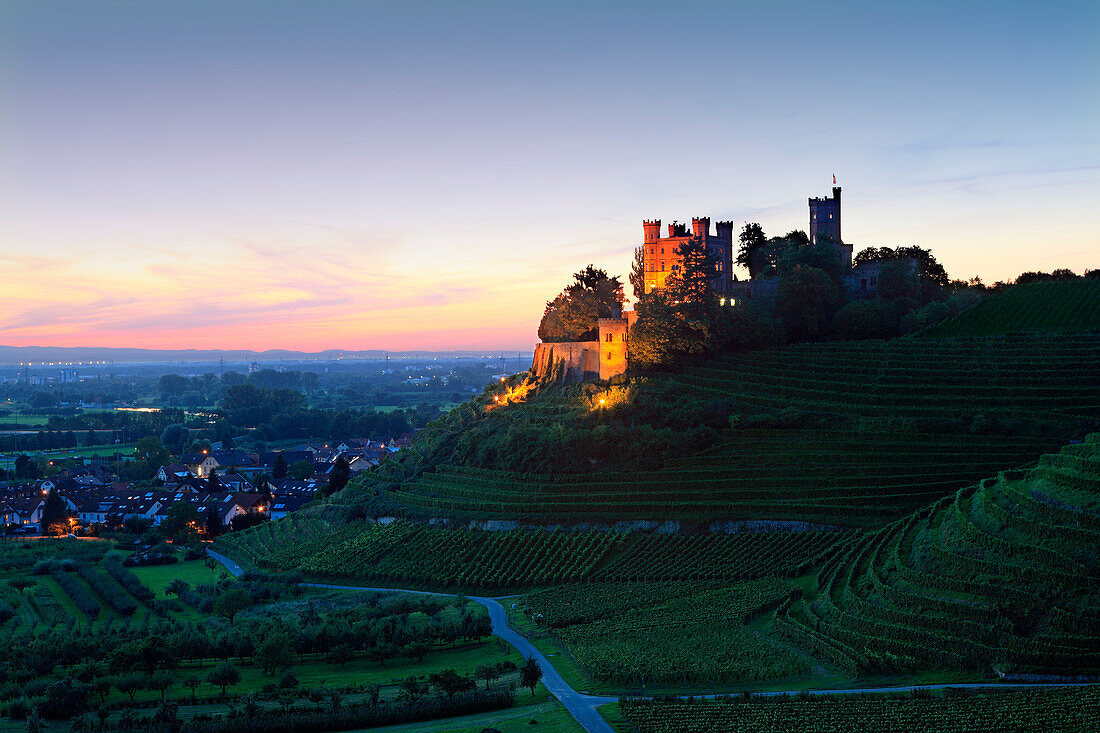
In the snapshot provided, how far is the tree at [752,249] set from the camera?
307 ft

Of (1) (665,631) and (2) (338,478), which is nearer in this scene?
(1) (665,631)

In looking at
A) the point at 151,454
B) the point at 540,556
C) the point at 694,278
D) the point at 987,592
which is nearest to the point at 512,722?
the point at 987,592

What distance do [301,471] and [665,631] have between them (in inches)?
3176

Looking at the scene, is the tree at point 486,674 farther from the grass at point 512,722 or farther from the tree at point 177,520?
the tree at point 177,520

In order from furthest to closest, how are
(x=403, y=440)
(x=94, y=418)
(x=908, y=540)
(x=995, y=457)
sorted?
A: (x=94, y=418)
(x=403, y=440)
(x=995, y=457)
(x=908, y=540)

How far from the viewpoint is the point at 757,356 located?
76875 mm

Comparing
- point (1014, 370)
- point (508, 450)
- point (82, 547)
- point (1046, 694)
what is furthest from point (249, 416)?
point (1046, 694)

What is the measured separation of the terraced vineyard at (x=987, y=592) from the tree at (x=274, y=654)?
22581mm

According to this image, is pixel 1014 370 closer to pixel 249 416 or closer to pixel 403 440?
pixel 403 440

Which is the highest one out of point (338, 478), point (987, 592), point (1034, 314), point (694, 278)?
point (694, 278)

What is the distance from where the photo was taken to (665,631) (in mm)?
44719

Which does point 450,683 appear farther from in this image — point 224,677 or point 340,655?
point 224,677

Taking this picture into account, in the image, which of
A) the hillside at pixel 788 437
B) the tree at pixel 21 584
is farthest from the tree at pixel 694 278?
the tree at pixel 21 584

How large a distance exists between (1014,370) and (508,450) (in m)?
37.1
